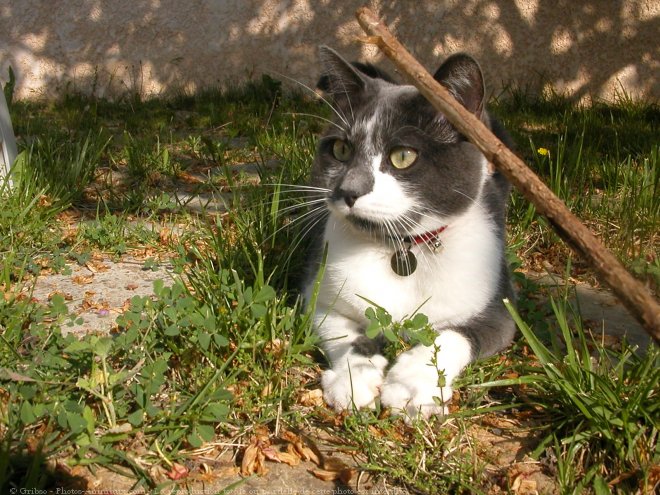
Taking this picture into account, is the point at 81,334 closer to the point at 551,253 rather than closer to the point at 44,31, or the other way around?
the point at 551,253

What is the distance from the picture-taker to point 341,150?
2344 millimetres

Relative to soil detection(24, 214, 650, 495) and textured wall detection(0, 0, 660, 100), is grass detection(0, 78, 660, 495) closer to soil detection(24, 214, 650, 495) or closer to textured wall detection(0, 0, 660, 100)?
soil detection(24, 214, 650, 495)

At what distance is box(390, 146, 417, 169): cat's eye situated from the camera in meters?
2.17

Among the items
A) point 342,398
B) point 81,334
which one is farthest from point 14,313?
point 342,398

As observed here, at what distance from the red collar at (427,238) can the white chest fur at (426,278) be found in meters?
0.02

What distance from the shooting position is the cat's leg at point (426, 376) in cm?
193

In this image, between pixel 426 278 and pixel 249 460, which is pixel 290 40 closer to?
pixel 426 278

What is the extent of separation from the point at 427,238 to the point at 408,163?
0.27 m

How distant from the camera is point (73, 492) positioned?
161 centimetres

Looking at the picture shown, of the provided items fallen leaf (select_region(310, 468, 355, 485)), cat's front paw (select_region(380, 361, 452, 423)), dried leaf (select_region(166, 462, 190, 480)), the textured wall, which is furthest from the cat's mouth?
the textured wall

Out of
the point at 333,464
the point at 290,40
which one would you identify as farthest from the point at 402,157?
the point at 290,40

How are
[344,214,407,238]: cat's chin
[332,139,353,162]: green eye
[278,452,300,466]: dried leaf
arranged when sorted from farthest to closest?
1. [332,139,353,162]: green eye
2. [344,214,407,238]: cat's chin
3. [278,452,300,466]: dried leaf

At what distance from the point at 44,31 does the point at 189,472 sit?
556 centimetres

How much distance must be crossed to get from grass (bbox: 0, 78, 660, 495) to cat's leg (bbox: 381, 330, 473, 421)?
0.17 ft
